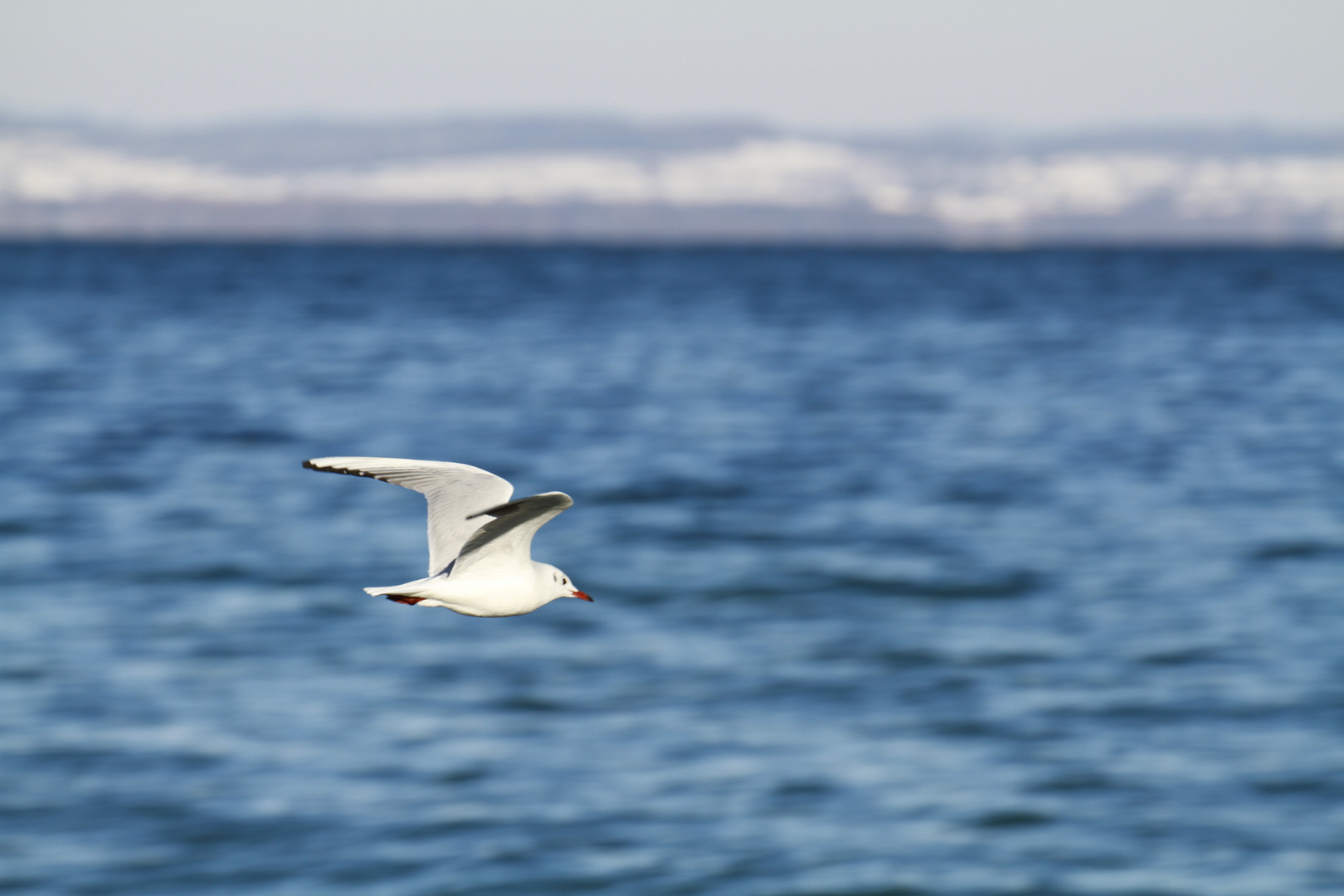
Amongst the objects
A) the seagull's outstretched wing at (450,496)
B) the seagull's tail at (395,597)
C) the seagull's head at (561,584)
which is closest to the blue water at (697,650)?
the seagull's outstretched wing at (450,496)

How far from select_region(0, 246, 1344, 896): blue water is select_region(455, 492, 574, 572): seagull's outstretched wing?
751 centimetres

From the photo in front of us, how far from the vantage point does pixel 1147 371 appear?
4928 centimetres

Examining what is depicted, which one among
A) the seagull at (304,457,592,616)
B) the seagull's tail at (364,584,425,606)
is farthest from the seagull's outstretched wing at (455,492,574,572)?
the seagull's tail at (364,584,425,606)

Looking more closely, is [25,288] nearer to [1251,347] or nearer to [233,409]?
[233,409]

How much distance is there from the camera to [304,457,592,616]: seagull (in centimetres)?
473

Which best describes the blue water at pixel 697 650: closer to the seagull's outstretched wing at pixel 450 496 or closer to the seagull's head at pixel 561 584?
the seagull's outstretched wing at pixel 450 496

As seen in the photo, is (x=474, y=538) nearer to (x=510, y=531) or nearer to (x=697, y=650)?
→ (x=510, y=531)

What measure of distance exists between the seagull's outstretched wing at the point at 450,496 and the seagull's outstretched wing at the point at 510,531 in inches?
4.2

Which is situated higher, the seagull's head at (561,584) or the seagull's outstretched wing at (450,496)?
the seagull's outstretched wing at (450,496)

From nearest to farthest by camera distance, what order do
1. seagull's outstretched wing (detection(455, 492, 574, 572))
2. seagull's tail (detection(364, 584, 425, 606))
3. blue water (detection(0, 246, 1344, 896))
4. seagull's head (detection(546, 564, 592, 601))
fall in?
seagull's tail (detection(364, 584, 425, 606))
seagull's outstretched wing (detection(455, 492, 574, 572))
seagull's head (detection(546, 564, 592, 601))
blue water (detection(0, 246, 1344, 896))

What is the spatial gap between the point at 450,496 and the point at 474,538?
0.59 meters

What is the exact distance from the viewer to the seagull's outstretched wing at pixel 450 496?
5.26 m

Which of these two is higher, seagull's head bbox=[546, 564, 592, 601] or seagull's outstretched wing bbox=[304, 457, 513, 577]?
seagull's outstretched wing bbox=[304, 457, 513, 577]

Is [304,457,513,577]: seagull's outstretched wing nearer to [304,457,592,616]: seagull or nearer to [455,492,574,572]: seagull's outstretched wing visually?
[304,457,592,616]: seagull
